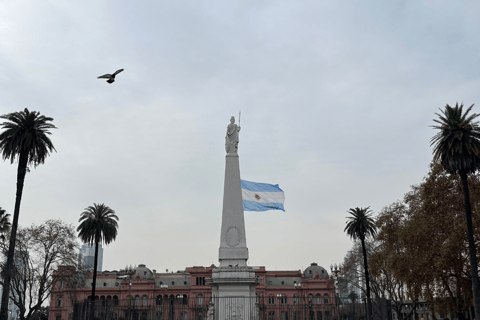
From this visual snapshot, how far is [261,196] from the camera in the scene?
87.5ft

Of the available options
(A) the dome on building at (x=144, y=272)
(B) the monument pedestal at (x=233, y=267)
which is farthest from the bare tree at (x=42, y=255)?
(A) the dome on building at (x=144, y=272)

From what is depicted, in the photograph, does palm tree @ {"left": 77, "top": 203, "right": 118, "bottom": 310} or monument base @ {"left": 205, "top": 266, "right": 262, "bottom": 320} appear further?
palm tree @ {"left": 77, "top": 203, "right": 118, "bottom": 310}

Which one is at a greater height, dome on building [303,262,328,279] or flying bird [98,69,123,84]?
flying bird [98,69,123,84]

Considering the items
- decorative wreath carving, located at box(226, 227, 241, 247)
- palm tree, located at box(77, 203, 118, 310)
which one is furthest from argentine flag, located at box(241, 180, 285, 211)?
palm tree, located at box(77, 203, 118, 310)

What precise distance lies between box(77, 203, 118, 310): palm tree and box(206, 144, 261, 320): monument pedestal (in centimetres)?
2388

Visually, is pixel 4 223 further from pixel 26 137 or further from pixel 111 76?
pixel 111 76

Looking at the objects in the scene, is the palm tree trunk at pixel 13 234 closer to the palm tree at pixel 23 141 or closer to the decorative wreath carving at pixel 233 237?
the palm tree at pixel 23 141

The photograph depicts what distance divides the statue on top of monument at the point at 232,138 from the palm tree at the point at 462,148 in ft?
40.3

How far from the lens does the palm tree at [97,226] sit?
44.3 meters

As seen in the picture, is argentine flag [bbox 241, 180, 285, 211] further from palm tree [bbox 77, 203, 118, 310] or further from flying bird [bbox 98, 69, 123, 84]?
palm tree [bbox 77, 203, 118, 310]

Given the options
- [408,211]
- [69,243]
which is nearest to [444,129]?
[408,211]

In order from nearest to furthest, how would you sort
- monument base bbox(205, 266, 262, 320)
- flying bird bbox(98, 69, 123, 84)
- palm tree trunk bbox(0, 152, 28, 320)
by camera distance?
1. flying bird bbox(98, 69, 123, 84)
2. monument base bbox(205, 266, 262, 320)
3. palm tree trunk bbox(0, 152, 28, 320)

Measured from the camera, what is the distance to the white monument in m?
22.1

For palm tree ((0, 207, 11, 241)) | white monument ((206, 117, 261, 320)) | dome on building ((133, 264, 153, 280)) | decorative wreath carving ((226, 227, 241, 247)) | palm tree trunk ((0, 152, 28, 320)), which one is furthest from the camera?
dome on building ((133, 264, 153, 280))
